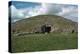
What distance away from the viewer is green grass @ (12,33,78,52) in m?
1.45

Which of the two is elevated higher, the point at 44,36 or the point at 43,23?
the point at 43,23

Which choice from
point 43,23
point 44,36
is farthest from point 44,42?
point 43,23

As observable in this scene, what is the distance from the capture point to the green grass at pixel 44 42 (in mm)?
1447

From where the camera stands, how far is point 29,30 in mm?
1490

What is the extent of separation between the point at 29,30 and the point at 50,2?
14.2 inches

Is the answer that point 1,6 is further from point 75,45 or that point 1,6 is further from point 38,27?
point 75,45

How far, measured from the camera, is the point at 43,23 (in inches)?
60.2

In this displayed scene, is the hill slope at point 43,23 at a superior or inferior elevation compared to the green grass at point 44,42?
superior

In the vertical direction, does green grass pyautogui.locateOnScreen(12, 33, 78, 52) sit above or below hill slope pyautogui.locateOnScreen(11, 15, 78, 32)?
below

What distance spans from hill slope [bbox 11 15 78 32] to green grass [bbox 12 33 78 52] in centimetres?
6

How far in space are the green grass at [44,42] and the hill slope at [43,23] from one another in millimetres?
63

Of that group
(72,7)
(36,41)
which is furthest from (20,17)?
(72,7)

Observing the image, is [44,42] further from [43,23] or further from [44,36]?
[43,23]

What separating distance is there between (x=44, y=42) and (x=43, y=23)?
0.19 metres
